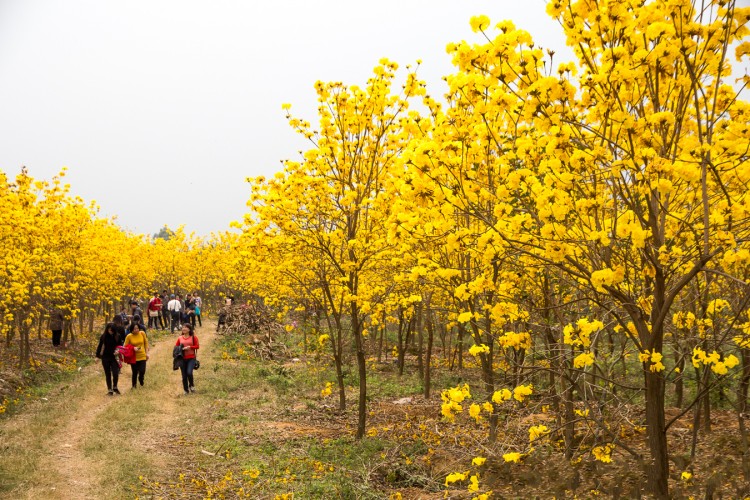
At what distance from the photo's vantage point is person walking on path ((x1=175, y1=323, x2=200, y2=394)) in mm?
13508

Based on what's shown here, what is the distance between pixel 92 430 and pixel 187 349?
11.7ft

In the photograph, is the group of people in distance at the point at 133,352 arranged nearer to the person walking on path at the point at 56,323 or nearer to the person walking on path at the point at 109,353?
the person walking on path at the point at 109,353

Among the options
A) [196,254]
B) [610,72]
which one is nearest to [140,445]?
[610,72]

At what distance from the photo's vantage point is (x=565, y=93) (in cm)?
367

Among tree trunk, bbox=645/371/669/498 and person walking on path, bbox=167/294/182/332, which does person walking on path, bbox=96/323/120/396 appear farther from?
person walking on path, bbox=167/294/182/332

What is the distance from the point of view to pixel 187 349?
13.5m

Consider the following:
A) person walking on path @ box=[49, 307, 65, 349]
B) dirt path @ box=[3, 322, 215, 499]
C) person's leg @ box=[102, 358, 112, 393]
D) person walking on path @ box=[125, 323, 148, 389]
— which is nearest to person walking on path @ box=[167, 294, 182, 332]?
person walking on path @ box=[49, 307, 65, 349]

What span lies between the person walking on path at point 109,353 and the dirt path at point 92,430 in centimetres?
34

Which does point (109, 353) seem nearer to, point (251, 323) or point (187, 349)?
point (187, 349)

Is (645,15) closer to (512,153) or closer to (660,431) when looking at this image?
(512,153)

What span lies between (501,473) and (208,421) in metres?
7.06

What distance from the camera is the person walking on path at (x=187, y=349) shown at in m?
13.5

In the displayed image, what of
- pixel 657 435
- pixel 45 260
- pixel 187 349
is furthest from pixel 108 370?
pixel 657 435

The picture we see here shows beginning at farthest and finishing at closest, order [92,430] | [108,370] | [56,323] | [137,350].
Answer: [56,323] → [137,350] → [108,370] → [92,430]
